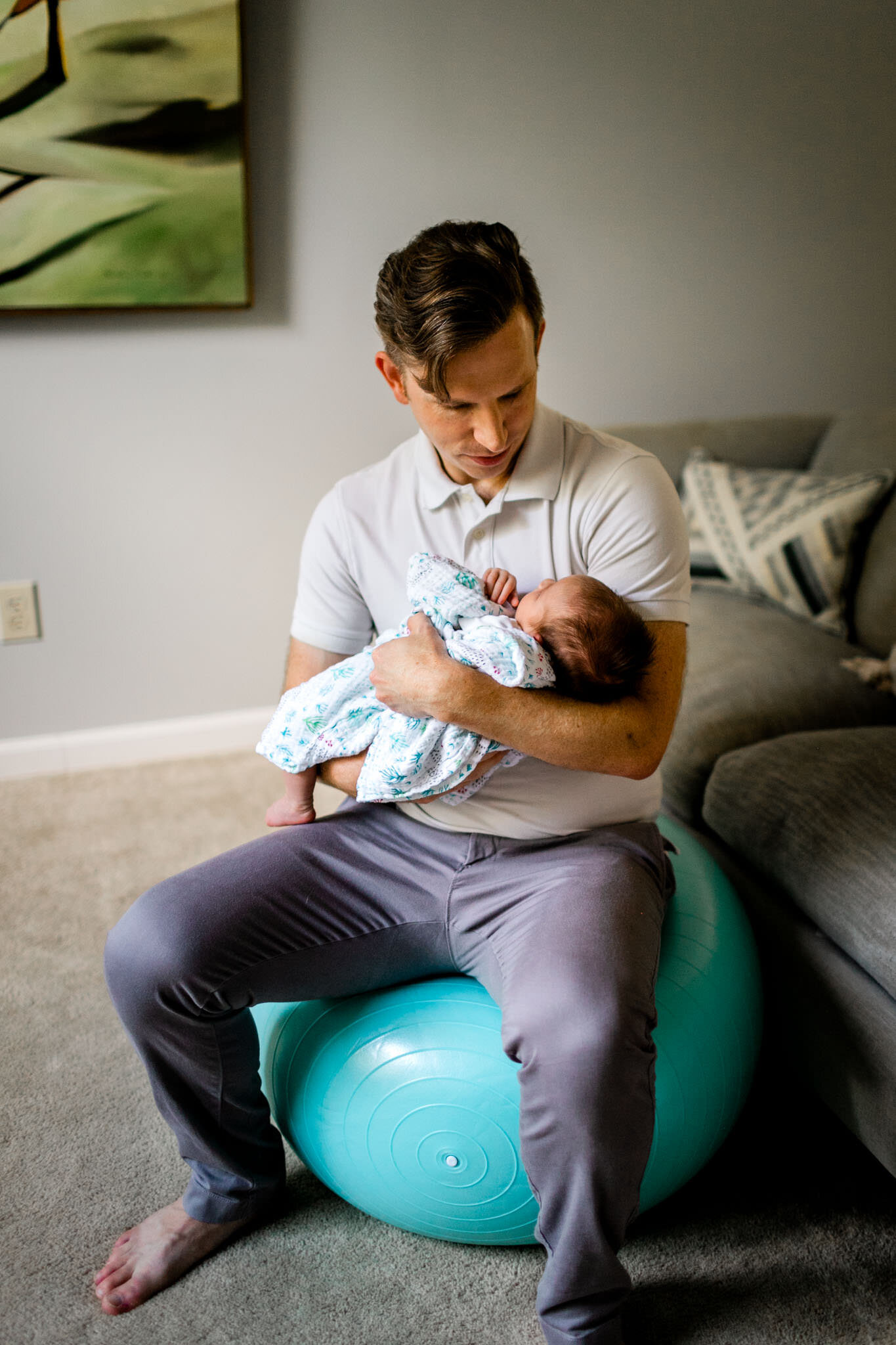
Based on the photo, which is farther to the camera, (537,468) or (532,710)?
(537,468)

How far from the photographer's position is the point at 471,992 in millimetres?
1337

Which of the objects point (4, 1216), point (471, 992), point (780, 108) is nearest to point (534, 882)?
point (471, 992)

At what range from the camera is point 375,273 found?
262cm

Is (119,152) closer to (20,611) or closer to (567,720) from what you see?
(20,611)

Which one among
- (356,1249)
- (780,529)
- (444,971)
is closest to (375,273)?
(780,529)

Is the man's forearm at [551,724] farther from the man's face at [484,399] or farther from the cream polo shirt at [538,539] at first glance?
the man's face at [484,399]

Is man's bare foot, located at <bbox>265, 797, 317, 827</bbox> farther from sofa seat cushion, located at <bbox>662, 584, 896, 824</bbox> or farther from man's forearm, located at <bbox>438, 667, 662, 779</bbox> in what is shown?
sofa seat cushion, located at <bbox>662, 584, 896, 824</bbox>

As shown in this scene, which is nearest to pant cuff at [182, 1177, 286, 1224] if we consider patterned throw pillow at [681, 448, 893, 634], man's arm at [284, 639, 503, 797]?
man's arm at [284, 639, 503, 797]

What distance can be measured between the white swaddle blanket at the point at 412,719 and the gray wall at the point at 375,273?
4.50 ft

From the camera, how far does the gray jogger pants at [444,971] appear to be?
1.09 metres

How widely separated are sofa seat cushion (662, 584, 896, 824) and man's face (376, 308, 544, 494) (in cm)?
83

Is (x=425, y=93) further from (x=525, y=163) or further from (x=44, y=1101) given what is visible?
(x=44, y=1101)

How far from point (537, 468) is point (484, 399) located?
5.8 inches

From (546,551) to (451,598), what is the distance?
6.6 inches
